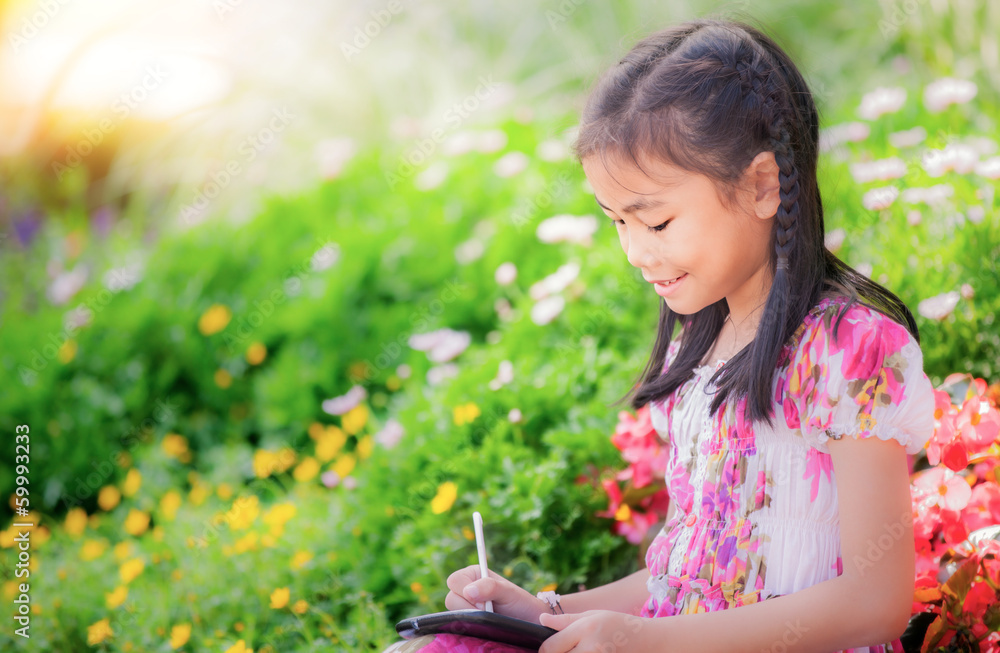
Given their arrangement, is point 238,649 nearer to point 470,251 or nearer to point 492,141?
point 470,251

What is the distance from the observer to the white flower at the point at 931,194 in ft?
7.64

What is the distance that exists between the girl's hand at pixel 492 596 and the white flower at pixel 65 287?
3151 mm

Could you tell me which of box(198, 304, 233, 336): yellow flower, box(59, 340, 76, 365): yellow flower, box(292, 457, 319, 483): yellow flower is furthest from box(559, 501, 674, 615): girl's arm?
box(59, 340, 76, 365): yellow flower

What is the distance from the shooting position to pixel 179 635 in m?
1.98

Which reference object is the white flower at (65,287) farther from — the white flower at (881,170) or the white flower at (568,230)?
the white flower at (881,170)

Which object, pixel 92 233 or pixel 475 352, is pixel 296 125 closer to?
pixel 92 233

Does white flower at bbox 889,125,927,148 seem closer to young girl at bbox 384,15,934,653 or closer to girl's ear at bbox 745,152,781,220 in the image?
young girl at bbox 384,15,934,653

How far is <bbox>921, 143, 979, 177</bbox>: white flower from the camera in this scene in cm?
229

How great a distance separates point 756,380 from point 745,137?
37 cm

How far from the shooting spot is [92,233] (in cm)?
474

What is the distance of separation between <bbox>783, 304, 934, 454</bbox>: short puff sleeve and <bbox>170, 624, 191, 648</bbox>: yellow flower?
156 centimetres

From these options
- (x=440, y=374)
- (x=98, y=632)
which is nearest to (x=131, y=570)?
(x=98, y=632)

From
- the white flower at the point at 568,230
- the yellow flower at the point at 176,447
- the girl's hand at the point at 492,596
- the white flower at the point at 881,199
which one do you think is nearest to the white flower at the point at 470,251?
the white flower at the point at 568,230

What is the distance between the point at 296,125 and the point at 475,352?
325 centimetres
